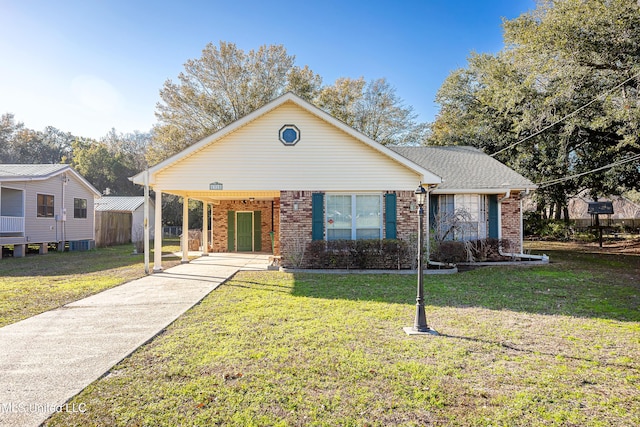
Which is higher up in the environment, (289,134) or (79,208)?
(289,134)

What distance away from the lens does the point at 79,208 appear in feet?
71.1

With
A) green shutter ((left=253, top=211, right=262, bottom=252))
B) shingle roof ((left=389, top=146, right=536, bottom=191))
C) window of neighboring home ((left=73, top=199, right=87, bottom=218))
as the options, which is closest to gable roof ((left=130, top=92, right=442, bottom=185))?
shingle roof ((left=389, top=146, right=536, bottom=191))

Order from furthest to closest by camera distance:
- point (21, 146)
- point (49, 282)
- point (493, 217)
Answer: point (21, 146)
point (493, 217)
point (49, 282)

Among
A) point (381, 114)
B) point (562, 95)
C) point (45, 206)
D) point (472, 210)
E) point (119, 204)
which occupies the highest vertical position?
point (381, 114)

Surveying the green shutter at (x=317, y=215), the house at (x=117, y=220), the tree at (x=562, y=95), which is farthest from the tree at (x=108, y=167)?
the tree at (x=562, y=95)

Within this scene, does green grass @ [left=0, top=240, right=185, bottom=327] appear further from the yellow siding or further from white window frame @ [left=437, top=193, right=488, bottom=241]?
white window frame @ [left=437, top=193, right=488, bottom=241]

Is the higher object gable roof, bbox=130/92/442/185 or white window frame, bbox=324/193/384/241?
gable roof, bbox=130/92/442/185

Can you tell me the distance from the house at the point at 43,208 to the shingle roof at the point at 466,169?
17627 mm

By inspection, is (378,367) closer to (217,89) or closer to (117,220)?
(117,220)

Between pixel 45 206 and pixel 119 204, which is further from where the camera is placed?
pixel 119 204

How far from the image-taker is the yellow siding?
11.4 meters

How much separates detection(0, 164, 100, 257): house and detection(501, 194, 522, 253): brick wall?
2028 cm

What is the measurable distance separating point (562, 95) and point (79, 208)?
1001 inches

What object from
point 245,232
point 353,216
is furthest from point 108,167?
point 353,216
